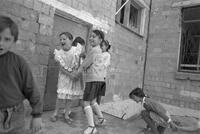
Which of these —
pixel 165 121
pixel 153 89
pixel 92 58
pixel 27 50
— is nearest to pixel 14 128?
pixel 92 58

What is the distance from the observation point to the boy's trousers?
136 centimetres

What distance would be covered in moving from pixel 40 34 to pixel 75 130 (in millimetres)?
1774

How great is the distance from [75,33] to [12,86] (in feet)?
9.91

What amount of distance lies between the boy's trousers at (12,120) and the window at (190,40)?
6245 millimetres

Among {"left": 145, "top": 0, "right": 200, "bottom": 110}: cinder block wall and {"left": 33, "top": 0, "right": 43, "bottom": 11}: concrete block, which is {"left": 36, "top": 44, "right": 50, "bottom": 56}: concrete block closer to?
{"left": 33, "top": 0, "right": 43, "bottom": 11}: concrete block

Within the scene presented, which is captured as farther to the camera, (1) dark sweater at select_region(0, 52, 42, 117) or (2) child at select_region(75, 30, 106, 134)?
(2) child at select_region(75, 30, 106, 134)

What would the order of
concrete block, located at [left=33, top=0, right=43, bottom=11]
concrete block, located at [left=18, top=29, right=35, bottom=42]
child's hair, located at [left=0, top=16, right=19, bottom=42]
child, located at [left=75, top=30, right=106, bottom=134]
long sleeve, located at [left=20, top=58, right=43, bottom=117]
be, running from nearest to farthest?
child's hair, located at [left=0, top=16, right=19, bottom=42] < long sleeve, located at [left=20, top=58, right=43, bottom=117] < child, located at [left=75, top=30, right=106, bottom=134] < concrete block, located at [left=18, top=29, right=35, bottom=42] < concrete block, located at [left=33, top=0, right=43, bottom=11]

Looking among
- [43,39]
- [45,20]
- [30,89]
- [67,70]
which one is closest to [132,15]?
[45,20]

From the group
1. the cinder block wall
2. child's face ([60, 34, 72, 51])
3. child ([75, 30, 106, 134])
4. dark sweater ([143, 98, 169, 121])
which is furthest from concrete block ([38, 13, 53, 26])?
the cinder block wall

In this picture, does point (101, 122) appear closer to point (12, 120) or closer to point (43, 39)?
point (43, 39)

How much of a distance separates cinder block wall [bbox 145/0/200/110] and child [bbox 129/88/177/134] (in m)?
3.61

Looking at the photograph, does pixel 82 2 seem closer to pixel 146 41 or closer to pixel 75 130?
pixel 75 130

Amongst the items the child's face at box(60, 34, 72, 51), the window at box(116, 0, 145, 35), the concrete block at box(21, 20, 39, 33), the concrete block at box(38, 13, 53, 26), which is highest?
the window at box(116, 0, 145, 35)

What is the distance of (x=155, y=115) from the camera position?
129 inches
